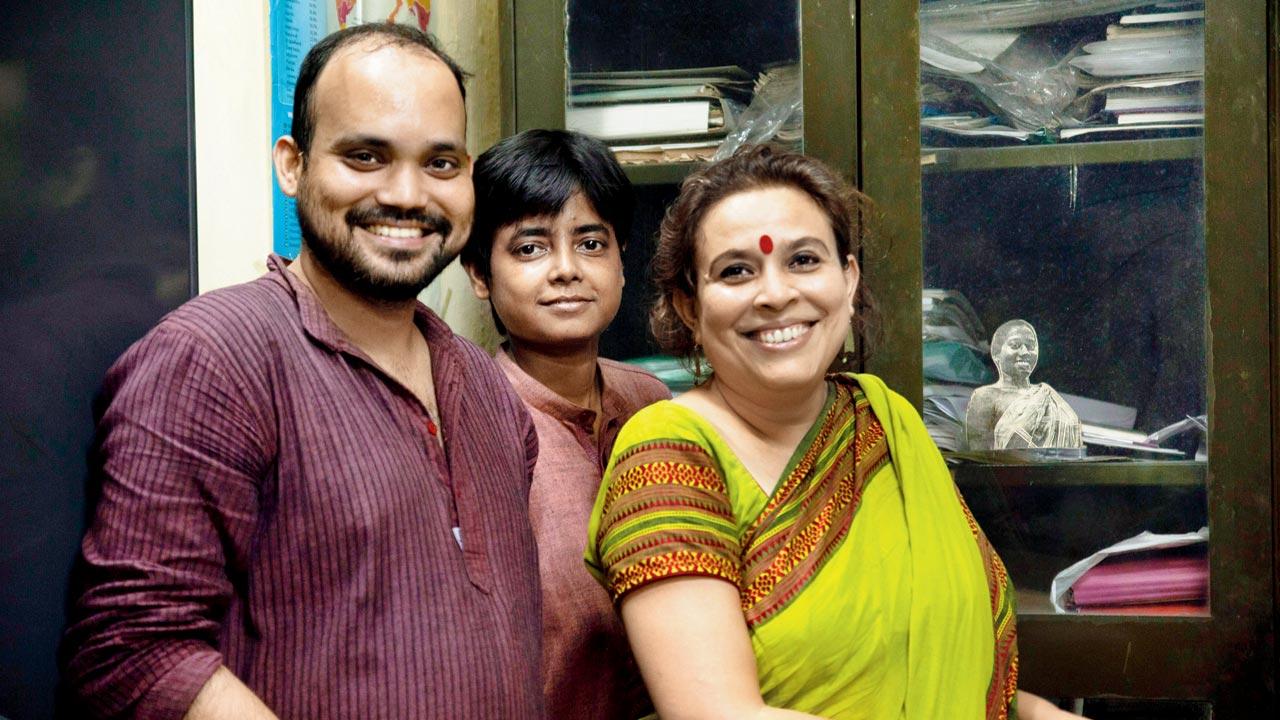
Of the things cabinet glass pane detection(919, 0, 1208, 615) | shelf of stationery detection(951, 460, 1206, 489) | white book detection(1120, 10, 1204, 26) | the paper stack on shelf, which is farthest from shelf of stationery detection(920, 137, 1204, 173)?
the paper stack on shelf

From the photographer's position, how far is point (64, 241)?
32.4 inches

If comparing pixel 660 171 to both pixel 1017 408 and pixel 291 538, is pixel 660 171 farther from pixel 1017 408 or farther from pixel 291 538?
pixel 291 538

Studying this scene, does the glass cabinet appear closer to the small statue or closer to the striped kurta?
the small statue

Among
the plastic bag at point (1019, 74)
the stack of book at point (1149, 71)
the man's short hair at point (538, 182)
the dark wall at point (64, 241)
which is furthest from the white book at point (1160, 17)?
the dark wall at point (64, 241)

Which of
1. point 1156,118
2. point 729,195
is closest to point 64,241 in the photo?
point 729,195

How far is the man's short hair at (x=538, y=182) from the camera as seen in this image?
1576 mm

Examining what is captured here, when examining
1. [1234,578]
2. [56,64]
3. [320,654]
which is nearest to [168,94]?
[56,64]

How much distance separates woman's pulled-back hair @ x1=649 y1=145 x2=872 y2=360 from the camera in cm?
135

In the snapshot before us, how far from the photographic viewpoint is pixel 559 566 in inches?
56.3

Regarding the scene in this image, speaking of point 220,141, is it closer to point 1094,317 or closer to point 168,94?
point 168,94

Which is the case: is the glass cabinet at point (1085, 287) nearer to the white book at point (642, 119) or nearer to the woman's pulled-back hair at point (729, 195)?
the white book at point (642, 119)

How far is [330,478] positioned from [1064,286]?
1327mm

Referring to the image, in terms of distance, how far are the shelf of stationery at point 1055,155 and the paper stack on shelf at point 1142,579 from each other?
0.61 metres

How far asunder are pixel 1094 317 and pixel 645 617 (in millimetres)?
1088
